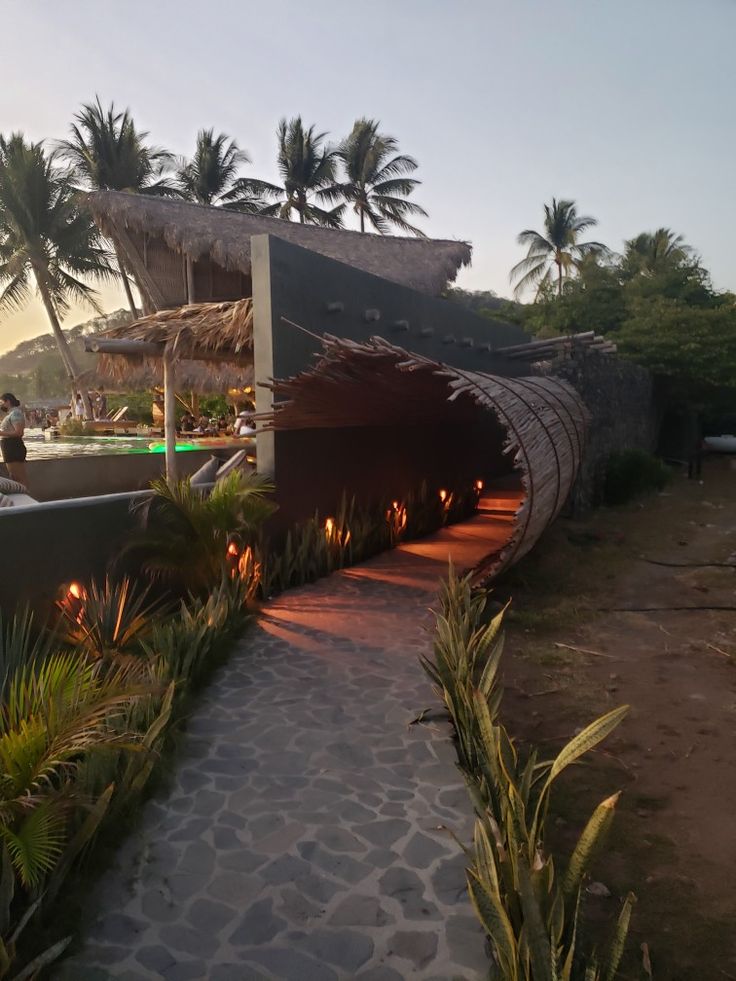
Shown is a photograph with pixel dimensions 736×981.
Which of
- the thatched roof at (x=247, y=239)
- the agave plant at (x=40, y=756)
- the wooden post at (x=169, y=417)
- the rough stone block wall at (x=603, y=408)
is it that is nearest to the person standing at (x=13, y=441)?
the wooden post at (x=169, y=417)

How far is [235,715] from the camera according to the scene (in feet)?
13.4

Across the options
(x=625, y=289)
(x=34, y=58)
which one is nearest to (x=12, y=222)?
Answer: (x=34, y=58)

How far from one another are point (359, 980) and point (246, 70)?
8807mm

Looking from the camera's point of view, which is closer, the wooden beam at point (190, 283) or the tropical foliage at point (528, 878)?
the tropical foliage at point (528, 878)

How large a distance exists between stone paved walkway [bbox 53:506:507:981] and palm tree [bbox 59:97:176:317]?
24.3 m

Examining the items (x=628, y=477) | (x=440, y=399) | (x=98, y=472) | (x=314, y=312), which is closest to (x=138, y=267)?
(x=98, y=472)

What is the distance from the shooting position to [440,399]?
8.96m

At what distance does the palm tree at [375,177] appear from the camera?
3127 cm

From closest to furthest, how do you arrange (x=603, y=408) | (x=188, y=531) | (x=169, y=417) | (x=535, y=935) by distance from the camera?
(x=535, y=935) → (x=188, y=531) → (x=169, y=417) → (x=603, y=408)

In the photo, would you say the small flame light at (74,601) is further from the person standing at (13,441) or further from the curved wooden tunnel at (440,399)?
the person standing at (13,441)

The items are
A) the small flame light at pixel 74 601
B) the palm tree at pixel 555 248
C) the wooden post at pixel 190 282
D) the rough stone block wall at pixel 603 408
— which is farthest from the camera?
the palm tree at pixel 555 248

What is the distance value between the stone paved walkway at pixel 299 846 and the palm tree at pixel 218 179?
29354mm

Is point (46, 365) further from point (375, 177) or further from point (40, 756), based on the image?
point (40, 756)

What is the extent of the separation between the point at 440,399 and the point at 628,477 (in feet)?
19.0
